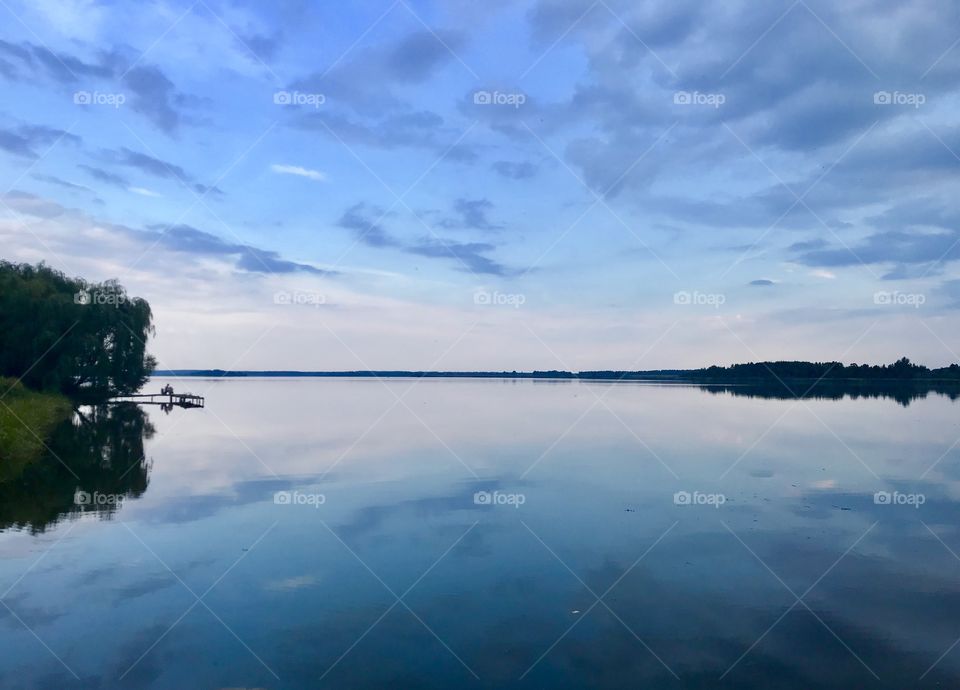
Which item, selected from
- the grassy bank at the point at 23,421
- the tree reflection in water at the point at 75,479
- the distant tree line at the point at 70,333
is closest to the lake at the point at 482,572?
the tree reflection in water at the point at 75,479

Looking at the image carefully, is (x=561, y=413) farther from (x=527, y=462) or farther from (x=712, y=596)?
(x=712, y=596)

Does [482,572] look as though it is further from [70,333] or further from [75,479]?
[70,333]

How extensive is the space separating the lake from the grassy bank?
1.58m

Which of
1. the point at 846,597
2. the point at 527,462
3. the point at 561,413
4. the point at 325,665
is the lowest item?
the point at 325,665

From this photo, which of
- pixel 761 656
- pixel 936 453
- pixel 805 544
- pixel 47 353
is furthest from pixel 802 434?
pixel 47 353

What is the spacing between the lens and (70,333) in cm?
4325

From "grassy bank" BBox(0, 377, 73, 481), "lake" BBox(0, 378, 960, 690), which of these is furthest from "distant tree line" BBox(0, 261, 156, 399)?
"lake" BBox(0, 378, 960, 690)

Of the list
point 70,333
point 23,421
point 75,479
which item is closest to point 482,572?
point 75,479

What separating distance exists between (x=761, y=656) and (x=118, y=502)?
15.7 meters

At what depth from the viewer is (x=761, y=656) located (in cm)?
827

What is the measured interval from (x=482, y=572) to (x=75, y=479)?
15.1m

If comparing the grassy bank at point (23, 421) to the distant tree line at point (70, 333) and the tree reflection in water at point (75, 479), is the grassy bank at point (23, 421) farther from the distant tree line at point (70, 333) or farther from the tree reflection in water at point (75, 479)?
the distant tree line at point (70, 333)

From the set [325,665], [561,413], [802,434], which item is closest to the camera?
[325,665]

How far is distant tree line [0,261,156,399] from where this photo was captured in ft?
136
